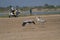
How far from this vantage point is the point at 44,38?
35.4 ft

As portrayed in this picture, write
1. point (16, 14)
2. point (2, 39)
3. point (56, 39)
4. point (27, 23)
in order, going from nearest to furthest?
point (56, 39), point (2, 39), point (27, 23), point (16, 14)

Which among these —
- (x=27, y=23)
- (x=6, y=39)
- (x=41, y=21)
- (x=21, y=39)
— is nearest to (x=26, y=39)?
(x=21, y=39)

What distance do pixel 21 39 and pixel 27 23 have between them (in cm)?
595

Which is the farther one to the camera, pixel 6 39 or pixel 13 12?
pixel 13 12

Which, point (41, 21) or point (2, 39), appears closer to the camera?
point (2, 39)

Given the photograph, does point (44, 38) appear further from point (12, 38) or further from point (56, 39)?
point (12, 38)

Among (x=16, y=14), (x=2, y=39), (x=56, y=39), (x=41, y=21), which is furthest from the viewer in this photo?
(x=16, y=14)

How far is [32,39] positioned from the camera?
419 inches

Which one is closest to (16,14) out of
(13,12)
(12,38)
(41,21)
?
(13,12)

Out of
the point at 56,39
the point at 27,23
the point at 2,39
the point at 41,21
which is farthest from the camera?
the point at 41,21

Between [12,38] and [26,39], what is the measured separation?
0.74m

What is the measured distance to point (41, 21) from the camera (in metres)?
17.9

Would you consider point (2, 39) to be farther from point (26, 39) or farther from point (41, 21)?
point (41, 21)

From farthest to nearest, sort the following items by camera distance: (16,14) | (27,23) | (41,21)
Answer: (16,14)
(41,21)
(27,23)
